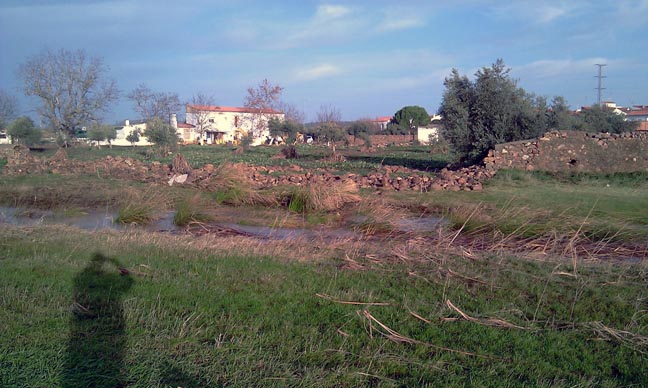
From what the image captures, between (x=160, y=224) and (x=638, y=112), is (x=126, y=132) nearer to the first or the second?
(x=638, y=112)

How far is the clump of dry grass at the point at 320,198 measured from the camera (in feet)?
47.9

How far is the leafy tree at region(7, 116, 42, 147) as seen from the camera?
49.8m

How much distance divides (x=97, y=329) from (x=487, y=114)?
926 inches

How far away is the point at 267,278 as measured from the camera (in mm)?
7316

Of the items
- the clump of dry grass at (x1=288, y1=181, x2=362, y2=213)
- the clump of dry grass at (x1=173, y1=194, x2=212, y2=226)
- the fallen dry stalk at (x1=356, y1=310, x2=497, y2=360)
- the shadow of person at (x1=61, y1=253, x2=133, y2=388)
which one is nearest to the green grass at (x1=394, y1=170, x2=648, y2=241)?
the clump of dry grass at (x1=288, y1=181, x2=362, y2=213)

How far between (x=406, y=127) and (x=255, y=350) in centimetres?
8162

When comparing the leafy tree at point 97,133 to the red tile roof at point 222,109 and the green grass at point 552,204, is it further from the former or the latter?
the green grass at point 552,204

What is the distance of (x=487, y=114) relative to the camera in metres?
26.5

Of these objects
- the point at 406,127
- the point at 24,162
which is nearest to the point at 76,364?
the point at 24,162

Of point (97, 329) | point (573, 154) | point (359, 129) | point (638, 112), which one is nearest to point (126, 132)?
point (359, 129)

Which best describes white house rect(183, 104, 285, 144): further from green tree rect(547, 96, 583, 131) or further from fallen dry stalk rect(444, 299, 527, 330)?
fallen dry stalk rect(444, 299, 527, 330)

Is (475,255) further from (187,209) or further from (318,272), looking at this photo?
(187,209)

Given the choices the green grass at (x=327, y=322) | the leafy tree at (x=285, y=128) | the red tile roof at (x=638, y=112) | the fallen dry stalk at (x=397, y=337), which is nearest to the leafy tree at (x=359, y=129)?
the leafy tree at (x=285, y=128)

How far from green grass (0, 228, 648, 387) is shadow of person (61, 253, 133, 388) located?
3 centimetres
